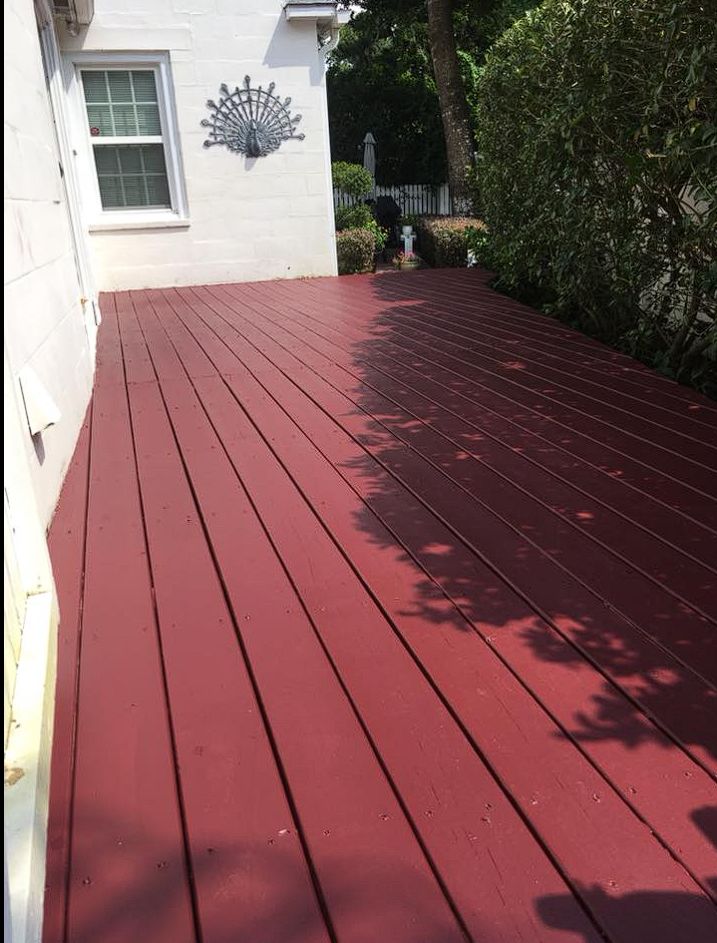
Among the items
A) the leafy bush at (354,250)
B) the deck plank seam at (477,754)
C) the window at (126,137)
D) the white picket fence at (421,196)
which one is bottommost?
the deck plank seam at (477,754)

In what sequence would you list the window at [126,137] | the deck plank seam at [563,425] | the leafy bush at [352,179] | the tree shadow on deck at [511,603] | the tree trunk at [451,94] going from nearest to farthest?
the tree shadow on deck at [511,603] < the deck plank seam at [563,425] < the window at [126,137] < the tree trunk at [451,94] < the leafy bush at [352,179]

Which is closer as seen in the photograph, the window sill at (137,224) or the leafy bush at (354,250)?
the window sill at (137,224)

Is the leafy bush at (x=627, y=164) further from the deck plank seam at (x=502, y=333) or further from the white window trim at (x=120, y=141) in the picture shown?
the white window trim at (x=120, y=141)

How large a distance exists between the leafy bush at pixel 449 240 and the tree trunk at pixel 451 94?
982 mm

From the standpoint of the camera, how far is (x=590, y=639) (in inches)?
80.6

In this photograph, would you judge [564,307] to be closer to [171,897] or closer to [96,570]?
[96,570]

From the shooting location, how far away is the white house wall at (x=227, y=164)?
8555 mm

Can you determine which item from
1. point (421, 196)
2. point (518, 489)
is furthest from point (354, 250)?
point (421, 196)

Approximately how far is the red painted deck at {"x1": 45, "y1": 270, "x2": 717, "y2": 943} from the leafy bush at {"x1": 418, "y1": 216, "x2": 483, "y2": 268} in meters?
7.21

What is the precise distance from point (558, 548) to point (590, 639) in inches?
20.9

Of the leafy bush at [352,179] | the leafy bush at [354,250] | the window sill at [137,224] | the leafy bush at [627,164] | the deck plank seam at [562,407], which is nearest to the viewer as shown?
the deck plank seam at [562,407]

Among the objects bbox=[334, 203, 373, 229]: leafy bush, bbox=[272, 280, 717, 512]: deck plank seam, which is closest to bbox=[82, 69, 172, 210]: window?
bbox=[334, 203, 373, 229]: leafy bush

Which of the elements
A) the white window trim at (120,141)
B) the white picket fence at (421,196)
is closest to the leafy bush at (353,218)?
the white window trim at (120,141)

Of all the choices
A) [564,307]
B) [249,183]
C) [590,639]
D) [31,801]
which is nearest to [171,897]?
[31,801]
